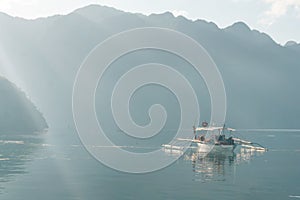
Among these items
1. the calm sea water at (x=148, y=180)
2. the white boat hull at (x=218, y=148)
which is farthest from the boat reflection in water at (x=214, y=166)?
the white boat hull at (x=218, y=148)

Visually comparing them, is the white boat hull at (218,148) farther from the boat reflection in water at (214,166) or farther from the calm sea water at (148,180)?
the calm sea water at (148,180)

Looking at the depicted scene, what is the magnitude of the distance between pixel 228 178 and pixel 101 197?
32.2 meters

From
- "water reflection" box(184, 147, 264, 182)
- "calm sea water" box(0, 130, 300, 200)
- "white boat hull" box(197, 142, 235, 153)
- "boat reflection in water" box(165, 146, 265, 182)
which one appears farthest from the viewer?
"white boat hull" box(197, 142, 235, 153)

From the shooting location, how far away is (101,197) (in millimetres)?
66250

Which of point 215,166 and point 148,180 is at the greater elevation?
point 215,166

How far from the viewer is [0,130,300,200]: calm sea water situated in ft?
226

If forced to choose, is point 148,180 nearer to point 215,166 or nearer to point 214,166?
point 214,166

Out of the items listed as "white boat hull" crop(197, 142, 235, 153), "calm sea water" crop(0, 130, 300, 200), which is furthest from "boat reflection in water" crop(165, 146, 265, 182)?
"white boat hull" crop(197, 142, 235, 153)

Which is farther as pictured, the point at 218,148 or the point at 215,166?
the point at 218,148

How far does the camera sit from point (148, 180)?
84.9 meters

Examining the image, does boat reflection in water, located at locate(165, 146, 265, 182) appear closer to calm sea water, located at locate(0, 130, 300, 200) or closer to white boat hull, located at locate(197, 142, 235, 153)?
calm sea water, located at locate(0, 130, 300, 200)

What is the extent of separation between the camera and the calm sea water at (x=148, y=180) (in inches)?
2709

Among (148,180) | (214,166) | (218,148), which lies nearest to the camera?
(148,180)

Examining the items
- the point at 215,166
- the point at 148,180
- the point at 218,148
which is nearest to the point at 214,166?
→ the point at 215,166
